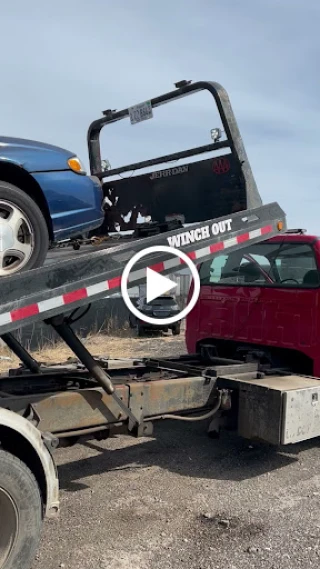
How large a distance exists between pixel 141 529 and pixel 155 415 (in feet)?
2.87

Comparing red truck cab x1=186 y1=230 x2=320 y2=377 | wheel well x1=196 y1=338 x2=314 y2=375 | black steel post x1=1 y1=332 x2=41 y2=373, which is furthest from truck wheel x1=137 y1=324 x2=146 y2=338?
black steel post x1=1 y1=332 x2=41 y2=373

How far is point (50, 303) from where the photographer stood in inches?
133

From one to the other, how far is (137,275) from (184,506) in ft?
5.99

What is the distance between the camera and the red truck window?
18.8 ft

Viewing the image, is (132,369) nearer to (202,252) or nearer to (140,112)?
(202,252)

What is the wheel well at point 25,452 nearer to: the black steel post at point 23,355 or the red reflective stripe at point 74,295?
the red reflective stripe at point 74,295

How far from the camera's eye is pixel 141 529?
3934 mm

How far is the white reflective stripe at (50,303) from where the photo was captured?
3336 millimetres

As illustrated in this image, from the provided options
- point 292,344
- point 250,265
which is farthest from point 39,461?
point 250,265

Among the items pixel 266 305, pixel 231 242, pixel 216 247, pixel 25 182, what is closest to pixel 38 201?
pixel 25 182

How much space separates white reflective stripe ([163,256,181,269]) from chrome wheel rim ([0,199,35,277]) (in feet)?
2.88

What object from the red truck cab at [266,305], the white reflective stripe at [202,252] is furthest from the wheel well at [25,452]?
the red truck cab at [266,305]

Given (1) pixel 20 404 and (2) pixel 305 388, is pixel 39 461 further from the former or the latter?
(2) pixel 305 388

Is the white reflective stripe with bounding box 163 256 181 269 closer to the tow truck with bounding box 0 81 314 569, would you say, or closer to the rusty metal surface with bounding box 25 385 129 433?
the tow truck with bounding box 0 81 314 569
